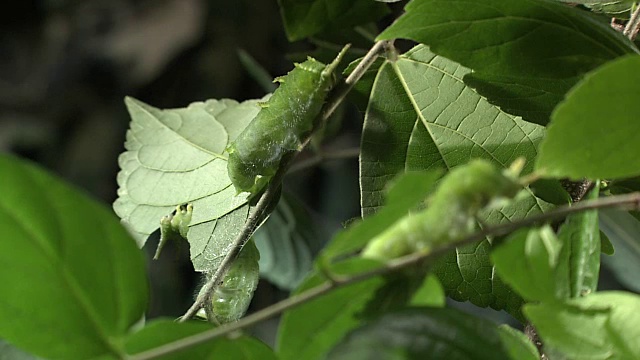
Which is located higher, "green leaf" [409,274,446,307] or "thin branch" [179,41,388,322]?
"green leaf" [409,274,446,307]

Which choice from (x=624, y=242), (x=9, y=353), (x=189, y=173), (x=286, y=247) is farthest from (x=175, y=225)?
(x=624, y=242)

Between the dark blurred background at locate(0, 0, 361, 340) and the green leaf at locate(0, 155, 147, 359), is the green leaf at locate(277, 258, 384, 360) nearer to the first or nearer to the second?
the green leaf at locate(0, 155, 147, 359)

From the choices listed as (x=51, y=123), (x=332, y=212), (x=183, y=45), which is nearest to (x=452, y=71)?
(x=332, y=212)

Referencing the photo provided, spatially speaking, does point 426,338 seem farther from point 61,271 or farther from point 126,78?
point 126,78

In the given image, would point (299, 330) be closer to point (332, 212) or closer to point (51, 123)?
point (332, 212)

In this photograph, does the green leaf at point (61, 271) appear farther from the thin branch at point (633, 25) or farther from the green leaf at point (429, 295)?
the thin branch at point (633, 25)

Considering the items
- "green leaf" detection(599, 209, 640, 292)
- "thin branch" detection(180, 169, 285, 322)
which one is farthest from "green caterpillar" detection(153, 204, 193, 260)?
"green leaf" detection(599, 209, 640, 292)
